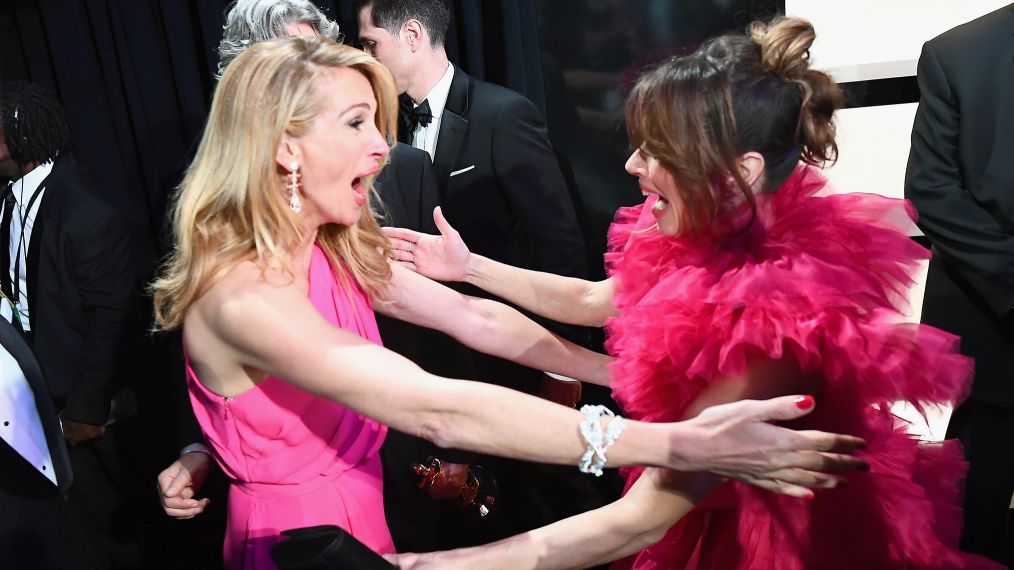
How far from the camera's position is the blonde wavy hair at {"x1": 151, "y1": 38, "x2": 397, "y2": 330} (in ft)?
5.00

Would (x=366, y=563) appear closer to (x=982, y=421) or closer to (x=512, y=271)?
(x=512, y=271)

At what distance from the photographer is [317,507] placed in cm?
161

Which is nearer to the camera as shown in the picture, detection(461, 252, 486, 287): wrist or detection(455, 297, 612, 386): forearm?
detection(455, 297, 612, 386): forearm

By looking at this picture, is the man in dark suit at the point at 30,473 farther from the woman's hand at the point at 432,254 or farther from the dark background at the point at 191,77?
the dark background at the point at 191,77

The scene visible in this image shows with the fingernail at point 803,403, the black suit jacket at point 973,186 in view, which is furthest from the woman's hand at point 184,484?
the black suit jacket at point 973,186

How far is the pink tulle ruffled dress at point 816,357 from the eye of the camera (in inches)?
55.8

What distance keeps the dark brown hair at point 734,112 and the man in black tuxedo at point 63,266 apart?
2007 millimetres

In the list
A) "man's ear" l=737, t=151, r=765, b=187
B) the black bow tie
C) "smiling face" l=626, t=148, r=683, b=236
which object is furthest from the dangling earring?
the black bow tie

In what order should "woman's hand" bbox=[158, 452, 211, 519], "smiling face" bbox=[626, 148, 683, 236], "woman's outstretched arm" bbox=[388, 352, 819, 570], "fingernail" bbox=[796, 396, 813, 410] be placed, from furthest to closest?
"woman's hand" bbox=[158, 452, 211, 519] → "smiling face" bbox=[626, 148, 683, 236] → "woman's outstretched arm" bbox=[388, 352, 819, 570] → "fingernail" bbox=[796, 396, 813, 410]

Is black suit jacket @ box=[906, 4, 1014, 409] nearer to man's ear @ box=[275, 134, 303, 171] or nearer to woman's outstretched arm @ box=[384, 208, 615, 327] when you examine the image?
woman's outstretched arm @ box=[384, 208, 615, 327]

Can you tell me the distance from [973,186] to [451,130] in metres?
1.48

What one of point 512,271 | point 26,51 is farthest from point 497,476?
point 26,51

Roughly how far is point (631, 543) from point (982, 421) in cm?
155

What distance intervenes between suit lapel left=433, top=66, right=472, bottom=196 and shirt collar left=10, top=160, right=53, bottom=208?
1259mm
